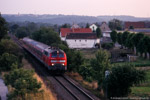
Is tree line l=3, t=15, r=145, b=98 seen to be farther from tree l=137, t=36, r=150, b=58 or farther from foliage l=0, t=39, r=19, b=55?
tree l=137, t=36, r=150, b=58

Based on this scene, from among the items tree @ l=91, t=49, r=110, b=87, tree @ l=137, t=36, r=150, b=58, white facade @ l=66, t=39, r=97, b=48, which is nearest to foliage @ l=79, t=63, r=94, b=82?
tree @ l=91, t=49, r=110, b=87

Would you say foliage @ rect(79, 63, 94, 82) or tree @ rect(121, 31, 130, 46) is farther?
tree @ rect(121, 31, 130, 46)

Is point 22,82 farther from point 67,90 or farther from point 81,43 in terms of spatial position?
point 81,43

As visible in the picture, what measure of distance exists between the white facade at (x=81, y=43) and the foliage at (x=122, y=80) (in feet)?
155

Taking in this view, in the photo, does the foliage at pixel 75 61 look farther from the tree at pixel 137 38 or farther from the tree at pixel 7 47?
the tree at pixel 137 38

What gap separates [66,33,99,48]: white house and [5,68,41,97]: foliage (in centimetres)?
4708

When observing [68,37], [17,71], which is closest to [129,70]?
[17,71]

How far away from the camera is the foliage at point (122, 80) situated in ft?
49.6

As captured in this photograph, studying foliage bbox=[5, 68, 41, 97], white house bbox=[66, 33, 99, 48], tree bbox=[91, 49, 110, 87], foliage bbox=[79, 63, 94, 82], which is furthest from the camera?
white house bbox=[66, 33, 99, 48]

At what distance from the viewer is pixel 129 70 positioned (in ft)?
50.2

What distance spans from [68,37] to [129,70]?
1895 inches

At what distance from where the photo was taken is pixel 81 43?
208 ft

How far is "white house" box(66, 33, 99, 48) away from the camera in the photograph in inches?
2473

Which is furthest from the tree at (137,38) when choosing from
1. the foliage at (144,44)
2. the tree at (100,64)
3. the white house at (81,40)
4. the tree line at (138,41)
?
the tree at (100,64)
